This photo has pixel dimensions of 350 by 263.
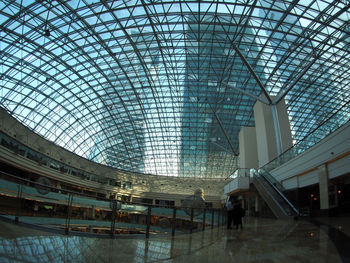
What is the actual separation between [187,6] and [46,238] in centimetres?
2874

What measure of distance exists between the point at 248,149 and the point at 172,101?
17.5 metres

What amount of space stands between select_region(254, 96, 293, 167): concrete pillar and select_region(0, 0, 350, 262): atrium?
7.0 inches

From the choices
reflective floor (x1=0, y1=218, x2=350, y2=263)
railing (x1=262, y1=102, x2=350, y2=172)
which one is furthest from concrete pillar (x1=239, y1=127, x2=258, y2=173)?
reflective floor (x1=0, y1=218, x2=350, y2=263)

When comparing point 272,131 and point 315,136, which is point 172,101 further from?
point 315,136

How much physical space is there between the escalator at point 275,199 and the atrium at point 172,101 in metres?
0.13

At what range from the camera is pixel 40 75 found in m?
38.0

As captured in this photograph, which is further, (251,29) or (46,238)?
(251,29)

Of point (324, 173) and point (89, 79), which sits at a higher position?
point (89, 79)

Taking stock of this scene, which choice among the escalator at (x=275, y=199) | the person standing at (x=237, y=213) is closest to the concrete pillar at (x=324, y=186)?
the escalator at (x=275, y=199)

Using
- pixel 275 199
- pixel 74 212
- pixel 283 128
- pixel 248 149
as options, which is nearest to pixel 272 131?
pixel 283 128

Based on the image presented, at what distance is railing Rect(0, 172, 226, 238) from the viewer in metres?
7.04

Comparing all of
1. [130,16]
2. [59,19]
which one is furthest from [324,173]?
[59,19]

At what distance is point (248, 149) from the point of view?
45250 millimetres

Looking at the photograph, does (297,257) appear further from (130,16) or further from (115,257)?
(130,16)
